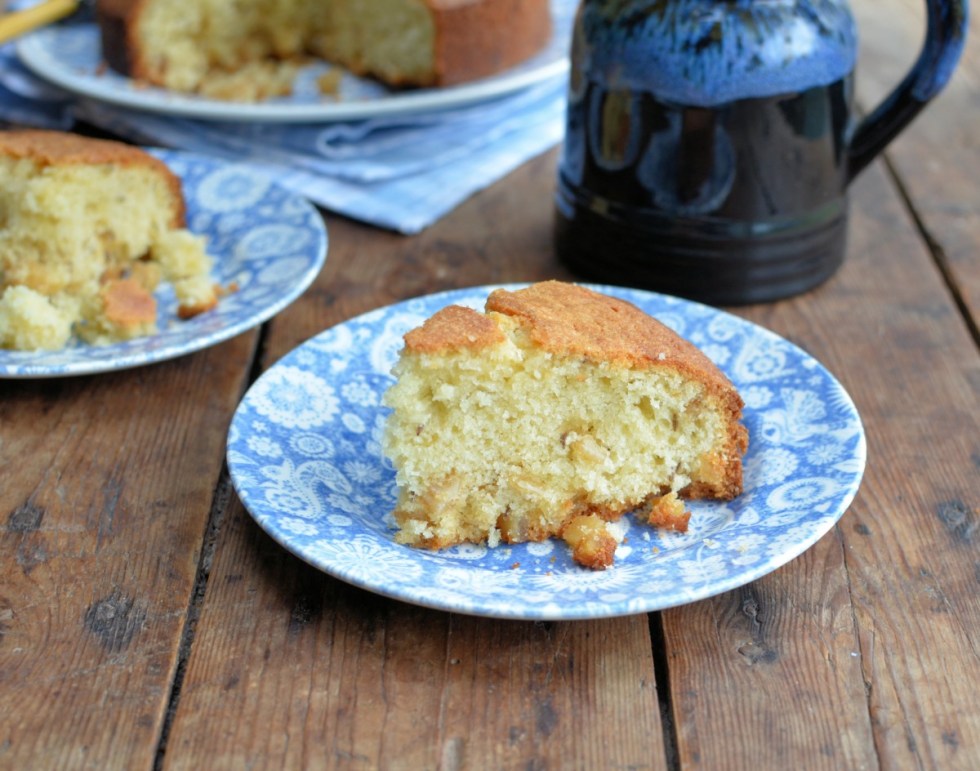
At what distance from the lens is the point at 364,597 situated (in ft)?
4.68

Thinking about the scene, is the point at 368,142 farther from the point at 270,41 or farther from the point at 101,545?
the point at 101,545

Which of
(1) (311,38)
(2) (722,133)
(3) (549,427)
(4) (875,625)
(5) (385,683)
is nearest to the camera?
(5) (385,683)

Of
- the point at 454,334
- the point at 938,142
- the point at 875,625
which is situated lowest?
the point at 938,142

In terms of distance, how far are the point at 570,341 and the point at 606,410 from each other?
0.11 m

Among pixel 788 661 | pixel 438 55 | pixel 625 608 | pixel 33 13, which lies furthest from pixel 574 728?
pixel 33 13

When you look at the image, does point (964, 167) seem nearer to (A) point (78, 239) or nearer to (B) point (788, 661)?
(B) point (788, 661)

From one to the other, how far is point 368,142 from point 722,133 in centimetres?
107

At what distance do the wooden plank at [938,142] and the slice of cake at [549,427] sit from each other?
885 millimetres

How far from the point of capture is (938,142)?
291 centimetres

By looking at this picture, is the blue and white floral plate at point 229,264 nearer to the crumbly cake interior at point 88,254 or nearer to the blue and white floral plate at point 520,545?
the crumbly cake interior at point 88,254

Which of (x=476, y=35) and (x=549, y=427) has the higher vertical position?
(x=549, y=427)

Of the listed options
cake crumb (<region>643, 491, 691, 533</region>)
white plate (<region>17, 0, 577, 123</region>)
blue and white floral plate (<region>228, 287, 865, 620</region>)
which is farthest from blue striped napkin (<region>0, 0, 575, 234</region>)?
cake crumb (<region>643, 491, 691, 533</region>)

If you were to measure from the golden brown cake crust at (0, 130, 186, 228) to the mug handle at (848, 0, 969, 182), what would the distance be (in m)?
1.27

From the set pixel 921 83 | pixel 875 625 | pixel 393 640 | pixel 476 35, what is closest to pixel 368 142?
pixel 476 35
